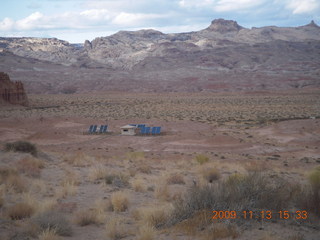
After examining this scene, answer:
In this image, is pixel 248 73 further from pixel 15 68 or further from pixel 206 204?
pixel 206 204

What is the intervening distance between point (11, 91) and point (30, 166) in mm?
48431

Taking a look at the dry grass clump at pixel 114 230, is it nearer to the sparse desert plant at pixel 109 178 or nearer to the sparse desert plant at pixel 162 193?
the sparse desert plant at pixel 162 193

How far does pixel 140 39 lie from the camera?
196 m

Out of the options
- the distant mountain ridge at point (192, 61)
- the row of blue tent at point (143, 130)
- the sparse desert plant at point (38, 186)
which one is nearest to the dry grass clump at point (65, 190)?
the sparse desert plant at point (38, 186)

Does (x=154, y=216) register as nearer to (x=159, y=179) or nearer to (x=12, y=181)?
(x=159, y=179)

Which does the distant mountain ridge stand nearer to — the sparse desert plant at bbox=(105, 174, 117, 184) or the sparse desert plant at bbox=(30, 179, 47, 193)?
the sparse desert plant at bbox=(105, 174, 117, 184)

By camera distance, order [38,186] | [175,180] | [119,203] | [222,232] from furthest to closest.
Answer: [175,180], [38,186], [119,203], [222,232]

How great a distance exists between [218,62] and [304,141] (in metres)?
109

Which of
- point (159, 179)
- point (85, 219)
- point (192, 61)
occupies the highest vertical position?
point (192, 61)

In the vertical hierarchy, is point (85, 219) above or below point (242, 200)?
below

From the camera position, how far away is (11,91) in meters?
56.6

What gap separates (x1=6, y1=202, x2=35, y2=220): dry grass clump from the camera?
7664mm
